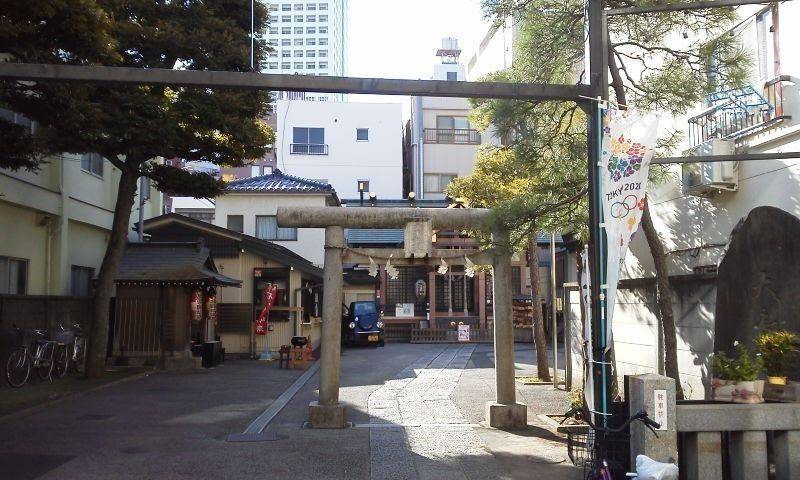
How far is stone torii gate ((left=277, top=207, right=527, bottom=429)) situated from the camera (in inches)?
463

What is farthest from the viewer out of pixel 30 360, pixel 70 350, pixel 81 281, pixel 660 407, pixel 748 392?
pixel 81 281

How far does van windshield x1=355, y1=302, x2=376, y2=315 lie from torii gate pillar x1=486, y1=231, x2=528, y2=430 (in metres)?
21.6

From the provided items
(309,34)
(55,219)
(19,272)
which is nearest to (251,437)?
(19,272)

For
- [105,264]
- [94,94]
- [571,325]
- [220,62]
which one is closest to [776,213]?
[571,325]

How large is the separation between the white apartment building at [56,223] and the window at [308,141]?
20.5 m

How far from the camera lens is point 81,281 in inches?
892

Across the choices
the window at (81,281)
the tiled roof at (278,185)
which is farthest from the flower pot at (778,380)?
the tiled roof at (278,185)

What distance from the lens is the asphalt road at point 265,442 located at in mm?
8984

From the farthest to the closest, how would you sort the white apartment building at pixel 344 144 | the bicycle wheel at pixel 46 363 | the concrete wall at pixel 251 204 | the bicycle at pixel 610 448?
the white apartment building at pixel 344 144
the concrete wall at pixel 251 204
the bicycle wheel at pixel 46 363
the bicycle at pixel 610 448

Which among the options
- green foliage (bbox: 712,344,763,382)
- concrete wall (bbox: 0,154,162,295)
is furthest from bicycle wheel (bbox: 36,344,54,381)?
green foliage (bbox: 712,344,763,382)

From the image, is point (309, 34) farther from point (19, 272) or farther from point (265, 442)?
point (265, 442)

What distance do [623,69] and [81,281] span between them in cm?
1807

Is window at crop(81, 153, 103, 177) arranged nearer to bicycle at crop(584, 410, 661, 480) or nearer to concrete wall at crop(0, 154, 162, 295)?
concrete wall at crop(0, 154, 162, 295)

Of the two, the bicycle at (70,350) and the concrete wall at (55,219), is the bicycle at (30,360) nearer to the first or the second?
the bicycle at (70,350)
